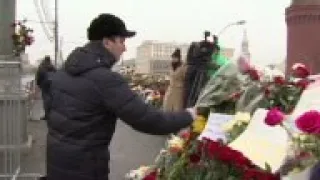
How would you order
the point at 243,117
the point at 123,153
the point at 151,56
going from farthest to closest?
the point at 151,56 → the point at 123,153 → the point at 243,117

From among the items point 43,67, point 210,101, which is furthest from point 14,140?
point 43,67

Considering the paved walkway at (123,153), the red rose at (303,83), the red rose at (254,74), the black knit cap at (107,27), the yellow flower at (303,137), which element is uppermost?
the black knit cap at (107,27)

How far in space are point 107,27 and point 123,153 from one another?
6.28 m

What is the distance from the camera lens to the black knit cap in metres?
3.78

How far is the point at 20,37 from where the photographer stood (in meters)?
10.4

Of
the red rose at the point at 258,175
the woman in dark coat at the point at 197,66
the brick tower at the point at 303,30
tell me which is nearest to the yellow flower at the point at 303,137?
the red rose at the point at 258,175

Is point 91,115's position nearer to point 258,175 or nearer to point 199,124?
point 199,124

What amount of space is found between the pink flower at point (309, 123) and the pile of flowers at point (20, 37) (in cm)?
830

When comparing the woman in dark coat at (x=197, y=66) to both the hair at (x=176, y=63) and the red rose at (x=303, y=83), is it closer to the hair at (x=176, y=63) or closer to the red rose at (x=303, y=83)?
the hair at (x=176, y=63)

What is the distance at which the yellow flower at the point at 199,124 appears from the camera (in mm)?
3897

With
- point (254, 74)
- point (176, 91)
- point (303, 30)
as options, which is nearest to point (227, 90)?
point (254, 74)

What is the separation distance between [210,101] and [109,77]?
0.82 m

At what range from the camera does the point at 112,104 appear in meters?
3.58

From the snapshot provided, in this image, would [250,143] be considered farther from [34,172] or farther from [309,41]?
[309,41]
